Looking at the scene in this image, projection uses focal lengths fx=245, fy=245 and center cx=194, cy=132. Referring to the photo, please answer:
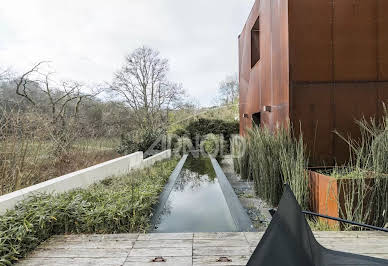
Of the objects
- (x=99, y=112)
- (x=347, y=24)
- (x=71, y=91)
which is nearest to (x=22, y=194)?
(x=347, y=24)

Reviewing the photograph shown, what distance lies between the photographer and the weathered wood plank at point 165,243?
189 centimetres

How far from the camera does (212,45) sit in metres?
13.7

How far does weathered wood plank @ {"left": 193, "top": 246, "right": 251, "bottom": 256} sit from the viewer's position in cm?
174

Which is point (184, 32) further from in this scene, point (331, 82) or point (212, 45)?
point (331, 82)

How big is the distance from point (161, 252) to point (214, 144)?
31.8 feet

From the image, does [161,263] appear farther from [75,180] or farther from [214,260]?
[75,180]

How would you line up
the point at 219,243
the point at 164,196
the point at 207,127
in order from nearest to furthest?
the point at 219,243
the point at 164,196
the point at 207,127

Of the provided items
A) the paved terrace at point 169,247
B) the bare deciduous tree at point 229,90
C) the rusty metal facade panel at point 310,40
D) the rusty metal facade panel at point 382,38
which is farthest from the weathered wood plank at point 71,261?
the bare deciduous tree at point 229,90

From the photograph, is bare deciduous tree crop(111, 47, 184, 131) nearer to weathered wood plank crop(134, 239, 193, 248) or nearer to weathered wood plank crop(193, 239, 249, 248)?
weathered wood plank crop(134, 239, 193, 248)

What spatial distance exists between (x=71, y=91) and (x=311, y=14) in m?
7.43

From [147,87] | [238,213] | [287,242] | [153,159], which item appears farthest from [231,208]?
[147,87]

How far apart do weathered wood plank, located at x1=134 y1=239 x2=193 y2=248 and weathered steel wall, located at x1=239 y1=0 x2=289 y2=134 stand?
2395 millimetres

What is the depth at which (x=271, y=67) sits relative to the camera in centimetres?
439

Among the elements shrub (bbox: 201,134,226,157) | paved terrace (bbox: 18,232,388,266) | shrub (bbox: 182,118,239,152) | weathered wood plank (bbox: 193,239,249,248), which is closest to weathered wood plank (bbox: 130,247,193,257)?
paved terrace (bbox: 18,232,388,266)
